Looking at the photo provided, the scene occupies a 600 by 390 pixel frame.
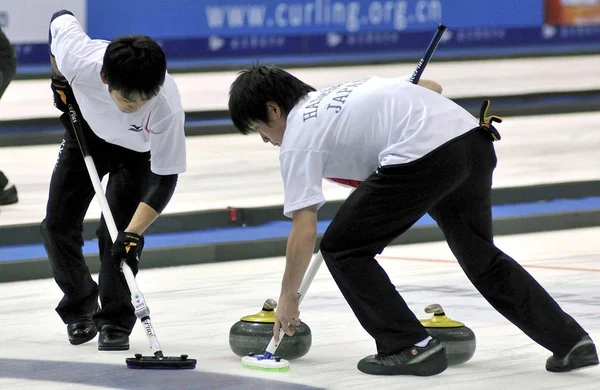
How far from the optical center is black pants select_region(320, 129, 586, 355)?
3.82 meters

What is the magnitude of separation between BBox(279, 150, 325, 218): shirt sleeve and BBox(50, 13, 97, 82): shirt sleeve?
101 centimetres

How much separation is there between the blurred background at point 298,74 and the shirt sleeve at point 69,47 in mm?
1620

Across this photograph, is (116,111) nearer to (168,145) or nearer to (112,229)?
(168,145)

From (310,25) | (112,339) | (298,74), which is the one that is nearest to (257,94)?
(112,339)

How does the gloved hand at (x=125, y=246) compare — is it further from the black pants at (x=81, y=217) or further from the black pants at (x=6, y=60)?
the black pants at (x=6, y=60)

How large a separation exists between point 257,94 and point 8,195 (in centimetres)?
393

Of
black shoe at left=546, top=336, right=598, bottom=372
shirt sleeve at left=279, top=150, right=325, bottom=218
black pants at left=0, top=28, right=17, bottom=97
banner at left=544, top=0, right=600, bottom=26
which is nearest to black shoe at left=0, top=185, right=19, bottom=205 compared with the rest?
black pants at left=0, top=28, right=17, bottom=97

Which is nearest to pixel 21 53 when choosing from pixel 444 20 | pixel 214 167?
pixel 214 167

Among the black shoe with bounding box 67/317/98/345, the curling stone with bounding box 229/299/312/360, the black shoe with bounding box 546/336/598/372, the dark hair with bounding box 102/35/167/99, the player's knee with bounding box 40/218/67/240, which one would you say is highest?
the dark hair with bounding box 102/35/167/99

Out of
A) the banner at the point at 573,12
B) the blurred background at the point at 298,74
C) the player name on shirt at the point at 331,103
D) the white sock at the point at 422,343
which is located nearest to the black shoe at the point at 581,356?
the white sock at the point at 422,343

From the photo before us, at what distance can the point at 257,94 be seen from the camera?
3.79 metres

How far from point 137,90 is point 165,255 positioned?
7.98ft

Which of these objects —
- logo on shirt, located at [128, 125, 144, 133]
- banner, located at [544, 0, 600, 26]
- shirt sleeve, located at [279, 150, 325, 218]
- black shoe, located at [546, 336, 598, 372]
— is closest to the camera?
shirt sleeve, located at [279, 150, 325, 218]

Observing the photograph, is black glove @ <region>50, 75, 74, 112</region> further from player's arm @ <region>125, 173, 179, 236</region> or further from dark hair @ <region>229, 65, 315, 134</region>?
dark hair @ <region>229, 65, 315, 134</region>
